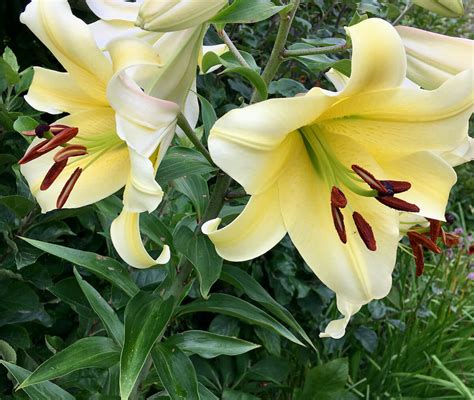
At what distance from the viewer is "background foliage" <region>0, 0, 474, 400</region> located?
1.00 metres

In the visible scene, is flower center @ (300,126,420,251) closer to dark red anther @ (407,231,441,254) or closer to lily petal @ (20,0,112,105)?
dark red anther @ (407,231,441,254)

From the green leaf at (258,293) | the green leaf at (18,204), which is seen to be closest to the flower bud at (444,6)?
the green leaf at (258,293)

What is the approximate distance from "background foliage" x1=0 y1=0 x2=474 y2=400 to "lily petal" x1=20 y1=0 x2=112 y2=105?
21 cm

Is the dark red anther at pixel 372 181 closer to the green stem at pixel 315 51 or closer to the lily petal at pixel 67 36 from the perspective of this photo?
the green stem at pixel 315 51

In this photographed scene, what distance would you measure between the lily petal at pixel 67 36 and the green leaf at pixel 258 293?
40 cm

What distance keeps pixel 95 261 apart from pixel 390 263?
49 centimetres

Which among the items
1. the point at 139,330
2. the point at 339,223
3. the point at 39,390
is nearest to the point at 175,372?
the point at 139,330

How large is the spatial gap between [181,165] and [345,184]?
0.83 ft

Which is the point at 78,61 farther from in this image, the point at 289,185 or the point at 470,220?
the point at 470,220

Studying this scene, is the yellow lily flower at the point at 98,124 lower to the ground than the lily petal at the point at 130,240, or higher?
higher

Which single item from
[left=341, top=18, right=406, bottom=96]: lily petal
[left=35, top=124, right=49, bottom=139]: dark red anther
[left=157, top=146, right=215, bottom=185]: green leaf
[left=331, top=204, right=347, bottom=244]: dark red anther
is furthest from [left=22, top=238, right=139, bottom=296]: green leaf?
[left=341, top=18, right=406, bottom=96]: lily petal

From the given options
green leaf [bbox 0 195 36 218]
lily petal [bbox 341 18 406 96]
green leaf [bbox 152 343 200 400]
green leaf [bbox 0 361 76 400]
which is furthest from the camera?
green leaf [bbox 0 195 36 218]

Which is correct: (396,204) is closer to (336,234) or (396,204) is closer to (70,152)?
(336,234)

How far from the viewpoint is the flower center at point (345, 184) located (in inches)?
27.5
